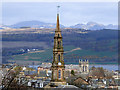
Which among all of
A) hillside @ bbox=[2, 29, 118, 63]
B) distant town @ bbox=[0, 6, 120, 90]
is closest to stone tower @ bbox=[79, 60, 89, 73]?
distant town @ bbox=[0, 6, 120, 90]

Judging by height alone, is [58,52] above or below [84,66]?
above

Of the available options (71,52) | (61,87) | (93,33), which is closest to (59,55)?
(61,87)

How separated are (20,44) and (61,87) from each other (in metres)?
24.7

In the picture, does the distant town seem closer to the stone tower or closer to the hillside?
the hillside

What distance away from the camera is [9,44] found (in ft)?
192

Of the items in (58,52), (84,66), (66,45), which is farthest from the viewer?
(84,66)

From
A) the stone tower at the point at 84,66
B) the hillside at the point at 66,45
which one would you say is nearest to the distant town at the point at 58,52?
the hillside at the point at 66,45

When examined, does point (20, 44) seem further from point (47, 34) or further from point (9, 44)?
point (47, 34)

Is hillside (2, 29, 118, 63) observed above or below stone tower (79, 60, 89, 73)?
above

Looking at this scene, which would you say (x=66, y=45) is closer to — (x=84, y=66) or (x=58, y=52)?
(x=58, y=52)

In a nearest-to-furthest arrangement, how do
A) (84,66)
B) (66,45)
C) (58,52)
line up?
(58,52), (66,45), (84,66)

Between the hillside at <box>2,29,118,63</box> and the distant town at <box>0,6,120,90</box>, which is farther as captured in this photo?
the hillside at <box>2,29,118,63</box>

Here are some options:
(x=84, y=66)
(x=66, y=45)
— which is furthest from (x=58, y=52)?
(x=84, y=66)

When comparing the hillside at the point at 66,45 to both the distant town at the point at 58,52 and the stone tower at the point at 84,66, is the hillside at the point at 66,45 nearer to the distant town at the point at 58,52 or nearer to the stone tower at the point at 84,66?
the distant town at the point at 58,52
